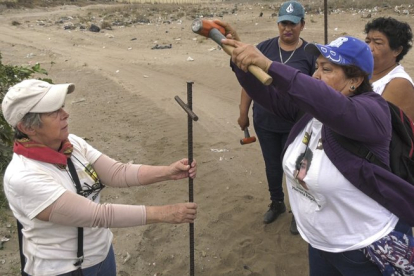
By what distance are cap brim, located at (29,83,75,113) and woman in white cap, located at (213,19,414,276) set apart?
0.86 meters

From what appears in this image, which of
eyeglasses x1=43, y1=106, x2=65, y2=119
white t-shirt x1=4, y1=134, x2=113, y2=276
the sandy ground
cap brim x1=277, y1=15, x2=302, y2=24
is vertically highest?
cap brim x1=277, y1=15, x2=302, y2=24

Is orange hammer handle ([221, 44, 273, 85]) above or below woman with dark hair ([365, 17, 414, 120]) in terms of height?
above

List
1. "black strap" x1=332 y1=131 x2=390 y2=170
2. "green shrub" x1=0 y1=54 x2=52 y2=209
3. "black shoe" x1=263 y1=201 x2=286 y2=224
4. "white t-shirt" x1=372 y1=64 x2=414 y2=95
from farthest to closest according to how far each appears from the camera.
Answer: "black shoe" x1=263 y1=201 x2=286 y2=224, "green shrub" x1=0 y1=54 x2=52 y2=209, "white t-shirt" x1=372 y1=64 x2=414 y2=95, "black strap" x1=332 y1=131 x2=390 y2=170

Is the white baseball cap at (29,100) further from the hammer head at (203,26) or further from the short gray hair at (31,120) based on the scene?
the hammer head at (203,26)

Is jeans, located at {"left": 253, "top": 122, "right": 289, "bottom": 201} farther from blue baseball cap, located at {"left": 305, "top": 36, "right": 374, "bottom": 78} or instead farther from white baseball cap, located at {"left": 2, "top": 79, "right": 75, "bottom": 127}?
white baseball cap, located at {"left": 2, "top": 79, "right": 75, "bottom": 127}

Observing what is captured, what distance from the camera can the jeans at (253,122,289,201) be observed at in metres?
3.88

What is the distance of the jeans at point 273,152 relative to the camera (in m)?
3.88

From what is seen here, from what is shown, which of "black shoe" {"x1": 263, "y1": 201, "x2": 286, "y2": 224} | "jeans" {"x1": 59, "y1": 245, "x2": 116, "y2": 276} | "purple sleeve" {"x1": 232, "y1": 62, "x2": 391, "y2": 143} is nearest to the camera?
"purple sleeve" {"x1": 232, "y1": 62, "x2": 391, "y2": 143}

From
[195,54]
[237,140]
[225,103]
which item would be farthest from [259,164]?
[195,54]

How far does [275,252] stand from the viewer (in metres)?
3.96

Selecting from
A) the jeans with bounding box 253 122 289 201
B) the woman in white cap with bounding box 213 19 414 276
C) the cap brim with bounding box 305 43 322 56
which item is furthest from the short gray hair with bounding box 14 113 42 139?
the jeans with bounding box 253 122 289 201

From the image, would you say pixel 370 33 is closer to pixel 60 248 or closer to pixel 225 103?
pixel 60 248

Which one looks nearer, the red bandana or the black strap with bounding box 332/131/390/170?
the black strap with bounding box 332/131/390/170

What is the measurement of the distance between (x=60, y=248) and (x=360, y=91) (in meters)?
1.71
